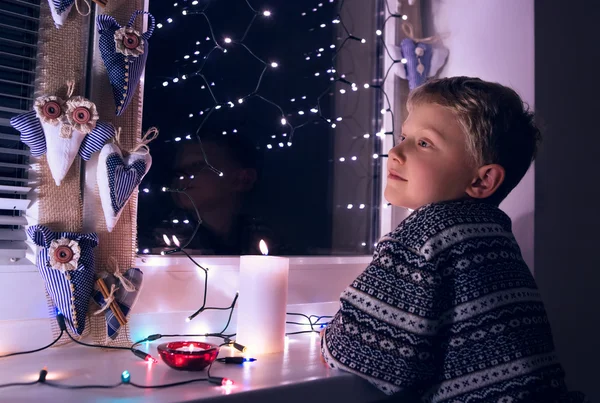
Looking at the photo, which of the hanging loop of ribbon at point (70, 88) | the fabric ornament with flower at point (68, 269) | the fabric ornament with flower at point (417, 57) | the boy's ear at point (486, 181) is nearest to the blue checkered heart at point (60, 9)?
the hanging loop of ribbon at point (70, 88)

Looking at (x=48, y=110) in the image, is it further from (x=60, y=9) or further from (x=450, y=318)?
(x=450, y=318)

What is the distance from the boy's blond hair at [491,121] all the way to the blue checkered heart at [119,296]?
0.62 metres

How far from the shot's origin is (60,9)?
852 millimetres

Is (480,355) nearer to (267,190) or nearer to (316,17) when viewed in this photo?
(267,190)

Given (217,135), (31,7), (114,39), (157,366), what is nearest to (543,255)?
(217,135)

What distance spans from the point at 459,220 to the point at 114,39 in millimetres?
660

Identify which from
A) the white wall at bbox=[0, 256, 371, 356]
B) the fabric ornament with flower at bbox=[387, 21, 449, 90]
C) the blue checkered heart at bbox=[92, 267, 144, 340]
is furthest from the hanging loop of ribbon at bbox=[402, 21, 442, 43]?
the blue checkered heart at bbox=[92, 267, 144, 340]

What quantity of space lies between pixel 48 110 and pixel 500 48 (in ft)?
3.58

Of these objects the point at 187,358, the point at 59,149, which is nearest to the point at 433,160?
the point at 187,358

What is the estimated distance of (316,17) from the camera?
4.67 ft

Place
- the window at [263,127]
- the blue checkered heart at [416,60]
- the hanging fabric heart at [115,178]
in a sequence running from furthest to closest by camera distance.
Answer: the blue checkered heart at [416,60], the window at [263,127], the hanging fabric heart at [115,178]

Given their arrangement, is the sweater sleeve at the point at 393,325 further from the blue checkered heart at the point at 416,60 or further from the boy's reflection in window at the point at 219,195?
the blue checkered heart at the point at 416,60

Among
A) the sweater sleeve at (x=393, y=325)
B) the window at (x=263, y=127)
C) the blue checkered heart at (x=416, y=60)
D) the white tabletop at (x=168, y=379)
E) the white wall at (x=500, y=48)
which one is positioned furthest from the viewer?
the blue checkered heart at (x=416, y=60)

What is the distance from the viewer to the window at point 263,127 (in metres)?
1.11
